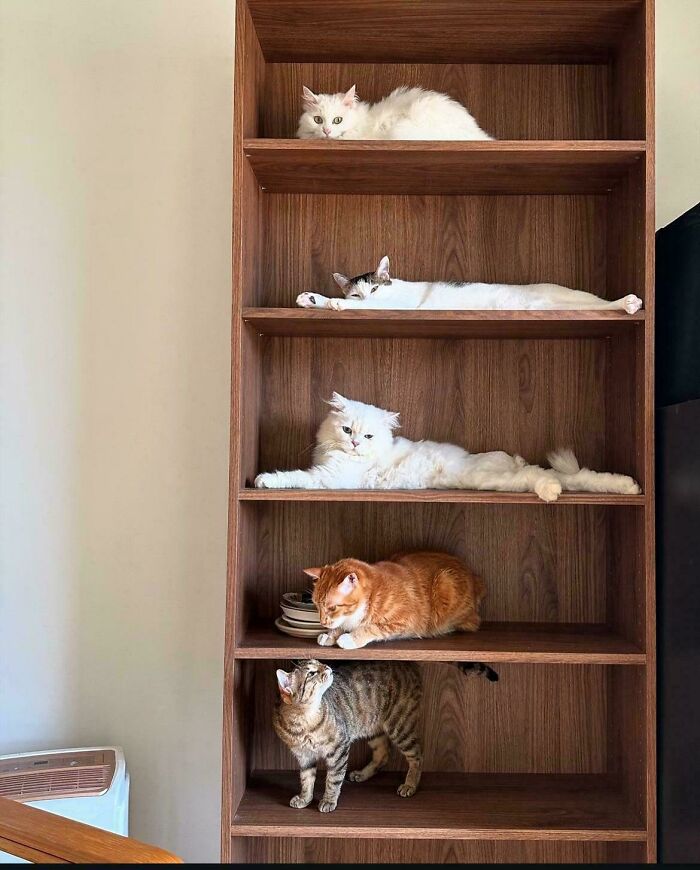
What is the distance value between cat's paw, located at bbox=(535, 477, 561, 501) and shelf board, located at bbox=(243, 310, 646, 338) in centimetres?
35

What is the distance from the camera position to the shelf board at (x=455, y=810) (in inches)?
68.1

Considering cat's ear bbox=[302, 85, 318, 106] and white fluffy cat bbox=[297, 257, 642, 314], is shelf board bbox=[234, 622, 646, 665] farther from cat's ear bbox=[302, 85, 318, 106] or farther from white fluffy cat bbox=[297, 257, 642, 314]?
cat's ear bbox=[302, 85, 318, 106]

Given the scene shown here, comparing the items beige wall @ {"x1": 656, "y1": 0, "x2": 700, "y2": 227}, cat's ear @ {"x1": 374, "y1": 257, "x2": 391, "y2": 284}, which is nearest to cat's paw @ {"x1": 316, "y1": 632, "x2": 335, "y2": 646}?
cat's ear @ {"x1": 374, "y1": 257, "x2": 391, "y2": 284}

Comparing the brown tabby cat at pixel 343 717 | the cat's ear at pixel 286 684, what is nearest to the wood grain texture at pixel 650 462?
the brown tabby cat at pixel 343 717

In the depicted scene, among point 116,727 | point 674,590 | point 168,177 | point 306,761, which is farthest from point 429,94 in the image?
point 116,727

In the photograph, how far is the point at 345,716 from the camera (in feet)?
6.01

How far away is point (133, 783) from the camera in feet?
6.95

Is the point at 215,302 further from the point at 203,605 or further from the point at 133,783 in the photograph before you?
the point at 133,783

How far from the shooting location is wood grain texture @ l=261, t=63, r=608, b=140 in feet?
6.78

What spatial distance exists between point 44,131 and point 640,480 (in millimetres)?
1729

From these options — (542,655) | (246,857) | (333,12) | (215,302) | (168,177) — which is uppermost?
(333,12)

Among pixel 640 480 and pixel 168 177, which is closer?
pixel 640 480

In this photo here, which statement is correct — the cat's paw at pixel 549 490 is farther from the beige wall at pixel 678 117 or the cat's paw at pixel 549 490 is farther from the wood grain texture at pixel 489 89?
the wood grain texture at pixel 489 89

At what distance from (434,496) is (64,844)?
100cm
